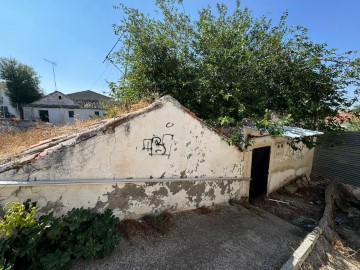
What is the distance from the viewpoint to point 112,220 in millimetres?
3871

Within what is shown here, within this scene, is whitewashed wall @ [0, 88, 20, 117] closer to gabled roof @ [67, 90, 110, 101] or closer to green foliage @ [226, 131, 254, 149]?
gabled roof @ [67, 90, 110, 101]

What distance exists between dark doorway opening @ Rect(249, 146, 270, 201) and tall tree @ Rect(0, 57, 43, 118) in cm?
3554

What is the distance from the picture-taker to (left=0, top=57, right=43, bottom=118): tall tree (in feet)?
104

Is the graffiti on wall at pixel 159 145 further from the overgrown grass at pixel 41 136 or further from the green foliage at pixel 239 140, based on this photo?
the green foliage at pixel 239 140

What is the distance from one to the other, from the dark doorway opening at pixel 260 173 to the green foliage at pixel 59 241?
5875mm

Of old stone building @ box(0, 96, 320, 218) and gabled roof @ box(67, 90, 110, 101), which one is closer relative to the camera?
old stone building @ box(0, 96, 320, 218)

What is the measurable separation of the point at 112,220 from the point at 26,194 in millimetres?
1383

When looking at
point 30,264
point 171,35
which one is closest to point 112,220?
point 30,264

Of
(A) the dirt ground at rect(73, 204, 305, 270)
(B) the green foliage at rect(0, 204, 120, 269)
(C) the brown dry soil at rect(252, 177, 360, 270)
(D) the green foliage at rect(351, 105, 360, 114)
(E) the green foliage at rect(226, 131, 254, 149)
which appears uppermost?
(D) the green foliage at rect(351, 105, 360, 114)

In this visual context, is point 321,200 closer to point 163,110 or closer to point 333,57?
point 333,57

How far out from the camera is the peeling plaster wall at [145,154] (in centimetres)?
364

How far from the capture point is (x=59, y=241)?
330 centimetres

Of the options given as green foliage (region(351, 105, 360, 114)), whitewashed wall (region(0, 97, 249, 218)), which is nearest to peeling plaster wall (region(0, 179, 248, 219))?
whitewashed wall (region(0, 97, 249, 218))

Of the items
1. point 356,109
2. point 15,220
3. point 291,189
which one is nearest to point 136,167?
point 15,220
